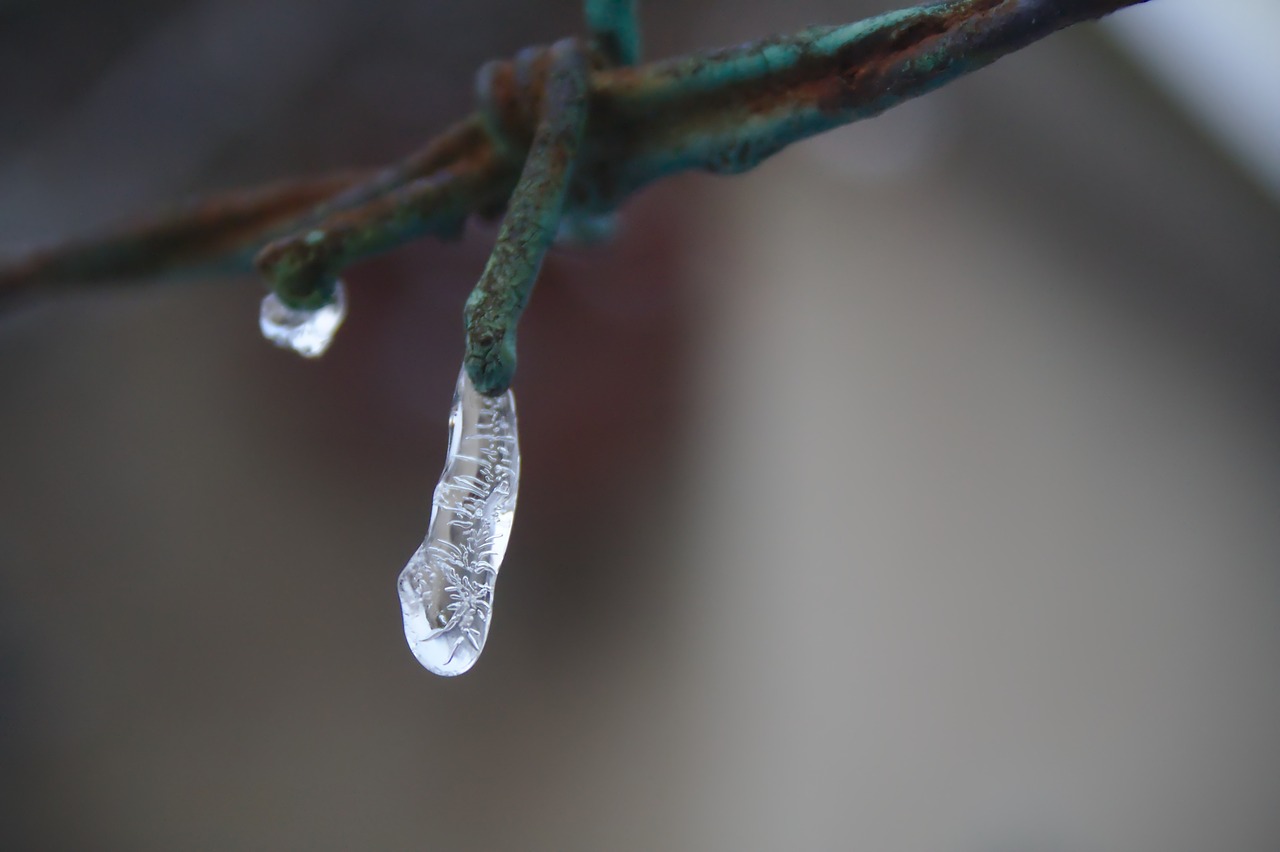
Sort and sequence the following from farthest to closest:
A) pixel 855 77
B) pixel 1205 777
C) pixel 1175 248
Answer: pixel 1175 248
pixel 1205 777
pixel 855 77

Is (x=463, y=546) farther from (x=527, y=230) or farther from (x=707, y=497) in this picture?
(x=707, y=497)

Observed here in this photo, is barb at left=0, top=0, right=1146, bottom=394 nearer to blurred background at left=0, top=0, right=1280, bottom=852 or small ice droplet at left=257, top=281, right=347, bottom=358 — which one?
small ice droplet at left=257, top=281, right=347, bottom=358

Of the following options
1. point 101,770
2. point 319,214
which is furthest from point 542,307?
point 319,214

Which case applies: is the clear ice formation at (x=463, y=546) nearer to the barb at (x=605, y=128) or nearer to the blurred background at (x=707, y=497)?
the barb at (x=605, y=128)

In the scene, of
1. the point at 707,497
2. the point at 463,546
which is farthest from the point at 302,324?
the point at 707,497

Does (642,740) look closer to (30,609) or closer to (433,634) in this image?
(30,609)

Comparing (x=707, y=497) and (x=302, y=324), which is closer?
(x=302, y=324)
